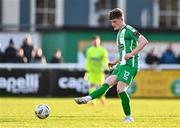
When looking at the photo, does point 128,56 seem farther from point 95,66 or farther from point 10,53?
point 10,53

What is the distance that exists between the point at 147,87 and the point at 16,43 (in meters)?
6.62

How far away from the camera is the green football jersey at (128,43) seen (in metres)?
14.8

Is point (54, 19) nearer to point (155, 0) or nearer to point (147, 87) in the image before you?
point (155, 0)

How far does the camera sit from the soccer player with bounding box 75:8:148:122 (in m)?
14.6

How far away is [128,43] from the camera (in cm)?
1487

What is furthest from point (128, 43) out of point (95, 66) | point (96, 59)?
point (95, 66)

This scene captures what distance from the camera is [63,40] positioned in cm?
3281

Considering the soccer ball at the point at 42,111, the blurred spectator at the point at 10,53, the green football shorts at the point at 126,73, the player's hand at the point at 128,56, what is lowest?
the soccer ball at the point at 42,111

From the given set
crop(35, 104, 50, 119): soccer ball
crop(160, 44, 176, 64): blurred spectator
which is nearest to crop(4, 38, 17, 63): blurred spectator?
crop(160, 44, 176, 64): blurred spectator

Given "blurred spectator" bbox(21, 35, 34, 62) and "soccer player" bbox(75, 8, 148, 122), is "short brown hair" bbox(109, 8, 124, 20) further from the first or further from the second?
"blurred spectator" bbox(21, 35, 34, 62)

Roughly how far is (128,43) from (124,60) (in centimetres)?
36

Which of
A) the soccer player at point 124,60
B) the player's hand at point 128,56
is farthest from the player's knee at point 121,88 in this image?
the player's hand at point 128,56

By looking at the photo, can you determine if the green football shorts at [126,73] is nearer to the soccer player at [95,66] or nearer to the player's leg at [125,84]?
the player's leg at [125,84]

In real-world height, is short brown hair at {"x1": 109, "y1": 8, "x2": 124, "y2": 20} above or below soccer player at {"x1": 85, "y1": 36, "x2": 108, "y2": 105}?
above
